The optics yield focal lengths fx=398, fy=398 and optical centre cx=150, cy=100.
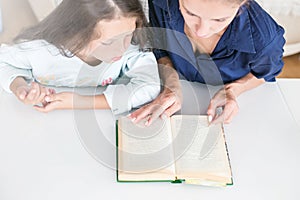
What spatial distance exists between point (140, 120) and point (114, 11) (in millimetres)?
269

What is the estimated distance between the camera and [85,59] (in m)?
1.08

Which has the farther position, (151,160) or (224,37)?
(224,37)

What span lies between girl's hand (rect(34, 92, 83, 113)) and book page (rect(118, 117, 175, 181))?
0.14 meters

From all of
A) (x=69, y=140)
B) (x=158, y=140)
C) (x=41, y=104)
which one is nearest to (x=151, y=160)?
(x=158, y=140)

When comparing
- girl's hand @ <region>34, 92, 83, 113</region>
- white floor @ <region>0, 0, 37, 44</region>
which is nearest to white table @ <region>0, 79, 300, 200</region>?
girl's hand @ <region>34, 92, 83, 113</region>

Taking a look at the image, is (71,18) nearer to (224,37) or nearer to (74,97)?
(74,97)

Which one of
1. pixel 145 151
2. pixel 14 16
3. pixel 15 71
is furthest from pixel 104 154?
pixel 14 16

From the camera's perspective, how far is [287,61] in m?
2.14

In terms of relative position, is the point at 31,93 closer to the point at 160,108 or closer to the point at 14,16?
the point at 160,108

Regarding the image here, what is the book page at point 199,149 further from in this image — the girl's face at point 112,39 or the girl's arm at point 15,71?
the girl's arm at point 15,71

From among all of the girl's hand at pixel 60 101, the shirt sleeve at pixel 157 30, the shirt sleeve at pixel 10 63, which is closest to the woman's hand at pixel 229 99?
the shirt sleeve at pixel 157 30

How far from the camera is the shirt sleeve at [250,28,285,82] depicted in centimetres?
104

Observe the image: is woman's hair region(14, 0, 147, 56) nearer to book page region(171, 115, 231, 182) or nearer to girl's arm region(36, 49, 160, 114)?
girl's arm region(36, 49, 160, 114)

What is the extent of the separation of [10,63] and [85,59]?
0.19 metres
